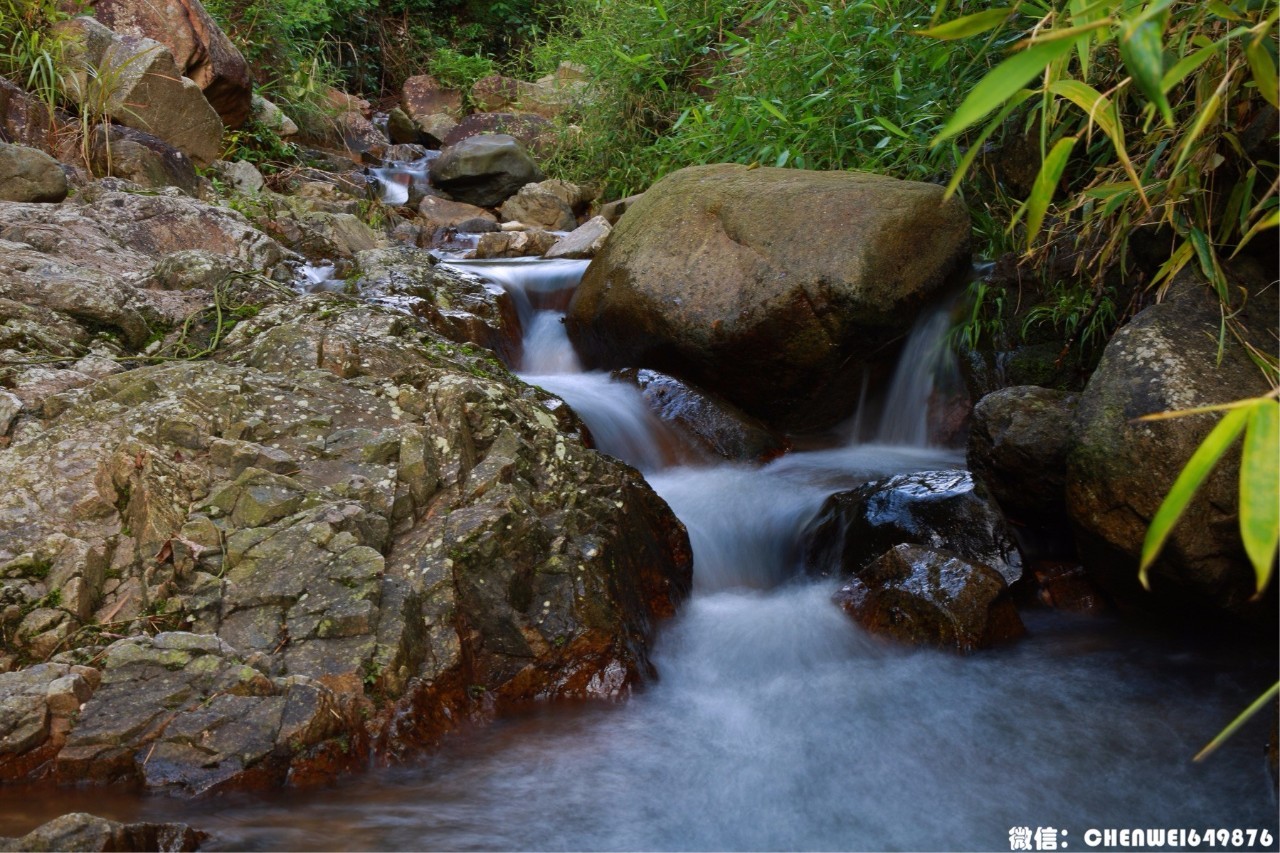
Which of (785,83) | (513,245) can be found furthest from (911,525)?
(513,245)

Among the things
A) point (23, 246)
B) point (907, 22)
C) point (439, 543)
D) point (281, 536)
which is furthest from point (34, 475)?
point (907, 22)

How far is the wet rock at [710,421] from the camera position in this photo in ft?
16.4

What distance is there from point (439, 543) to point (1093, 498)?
7.28 feet

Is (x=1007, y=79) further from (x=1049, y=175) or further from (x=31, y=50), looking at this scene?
(x=31, y=50)

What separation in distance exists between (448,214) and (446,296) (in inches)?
199

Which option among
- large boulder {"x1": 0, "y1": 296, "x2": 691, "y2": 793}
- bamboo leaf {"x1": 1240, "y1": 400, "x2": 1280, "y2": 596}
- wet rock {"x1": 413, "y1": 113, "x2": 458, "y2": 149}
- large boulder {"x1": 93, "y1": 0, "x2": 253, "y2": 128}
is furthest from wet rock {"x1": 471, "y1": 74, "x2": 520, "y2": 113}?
bamboo leaf {"x1": 1240, "y1": 400, "x2": 1280, "y2": 596}

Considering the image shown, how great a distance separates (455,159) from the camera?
1080 centimetres

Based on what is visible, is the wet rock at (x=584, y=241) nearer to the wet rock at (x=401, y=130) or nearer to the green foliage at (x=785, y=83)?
the green foliage at (x=785, y=83)

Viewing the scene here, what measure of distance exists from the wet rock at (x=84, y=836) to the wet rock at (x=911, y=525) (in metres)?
2.77

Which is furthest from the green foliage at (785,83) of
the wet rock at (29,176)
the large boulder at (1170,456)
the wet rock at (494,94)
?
the wet rock at (494,94)

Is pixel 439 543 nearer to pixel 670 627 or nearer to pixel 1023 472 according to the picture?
pixel 670 627

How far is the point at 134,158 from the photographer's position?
5.98m

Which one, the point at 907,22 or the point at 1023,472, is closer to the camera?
the point at 1023,472

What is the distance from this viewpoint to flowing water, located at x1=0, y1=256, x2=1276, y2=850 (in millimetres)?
2332
